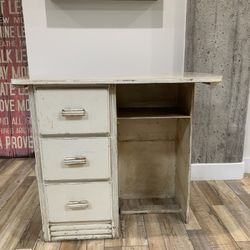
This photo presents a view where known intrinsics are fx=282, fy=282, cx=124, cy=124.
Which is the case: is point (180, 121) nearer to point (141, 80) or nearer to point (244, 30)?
point (141, 80)

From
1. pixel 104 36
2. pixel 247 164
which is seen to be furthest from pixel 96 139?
pixel 247 164

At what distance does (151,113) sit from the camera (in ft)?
5.09

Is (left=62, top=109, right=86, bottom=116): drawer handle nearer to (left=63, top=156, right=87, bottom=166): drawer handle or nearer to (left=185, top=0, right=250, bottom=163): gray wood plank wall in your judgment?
(left=63, top=156, right=87, bottom=166): drawer handle

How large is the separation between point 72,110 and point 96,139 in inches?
7.1

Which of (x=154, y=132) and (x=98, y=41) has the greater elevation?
(x=98, y=41)

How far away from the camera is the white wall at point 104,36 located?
176 cm

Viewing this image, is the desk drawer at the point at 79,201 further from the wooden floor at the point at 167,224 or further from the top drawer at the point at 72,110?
the top drawer at the point at 72,110

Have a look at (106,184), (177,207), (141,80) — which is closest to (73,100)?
(141,80)

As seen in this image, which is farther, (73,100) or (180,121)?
(180,121)

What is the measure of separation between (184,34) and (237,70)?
1.49 ft

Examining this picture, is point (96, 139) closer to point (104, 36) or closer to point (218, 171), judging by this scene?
point (104, 36)

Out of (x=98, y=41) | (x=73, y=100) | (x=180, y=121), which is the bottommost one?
(x=180, y=121)

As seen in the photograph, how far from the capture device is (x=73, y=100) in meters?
1.28

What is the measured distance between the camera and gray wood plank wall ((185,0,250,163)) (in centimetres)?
186
